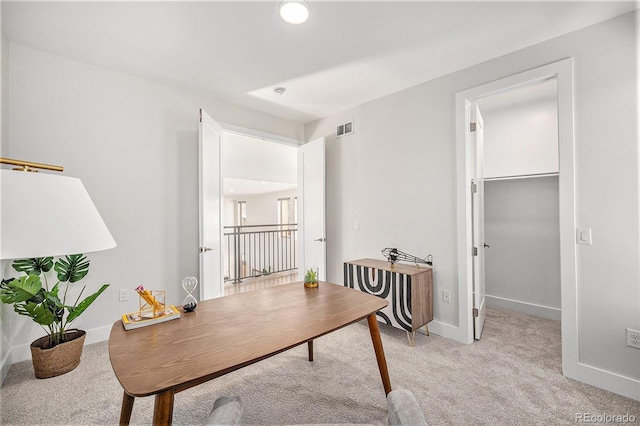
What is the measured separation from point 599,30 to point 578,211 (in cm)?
132

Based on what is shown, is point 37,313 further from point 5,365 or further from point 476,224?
point 476,224

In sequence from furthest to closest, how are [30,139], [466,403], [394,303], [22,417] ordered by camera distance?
1. [394,303]
2. [30,139]
3. [466,403]
4. [22,417]

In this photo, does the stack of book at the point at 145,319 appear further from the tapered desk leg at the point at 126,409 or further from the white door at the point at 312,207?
the white door at the point at 312,207

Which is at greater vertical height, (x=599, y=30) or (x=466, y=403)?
(x=599, y=30)

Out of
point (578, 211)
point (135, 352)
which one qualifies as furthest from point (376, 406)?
point (578, 211)

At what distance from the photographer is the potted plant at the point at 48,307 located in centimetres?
198

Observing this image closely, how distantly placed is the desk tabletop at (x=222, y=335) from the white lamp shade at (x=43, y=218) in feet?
1.80

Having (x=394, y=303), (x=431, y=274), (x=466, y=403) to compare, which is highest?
(x=431, y=274)

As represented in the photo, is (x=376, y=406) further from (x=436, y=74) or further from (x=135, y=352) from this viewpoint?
(x=436, y=74)

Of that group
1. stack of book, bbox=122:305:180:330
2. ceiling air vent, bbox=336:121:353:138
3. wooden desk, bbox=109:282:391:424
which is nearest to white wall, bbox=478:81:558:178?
ceiling air vent, bbox=336:121:353:138

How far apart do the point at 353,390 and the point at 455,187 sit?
205 centimetres

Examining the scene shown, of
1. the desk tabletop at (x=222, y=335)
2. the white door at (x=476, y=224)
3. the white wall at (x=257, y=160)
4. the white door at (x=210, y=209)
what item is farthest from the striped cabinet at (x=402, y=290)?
the white wall at (x=257, y=160)

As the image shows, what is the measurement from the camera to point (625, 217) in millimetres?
2000

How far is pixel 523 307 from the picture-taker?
142 inches
